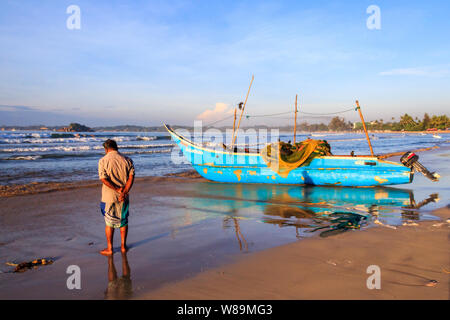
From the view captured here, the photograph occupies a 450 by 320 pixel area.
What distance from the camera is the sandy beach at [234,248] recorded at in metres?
3.36

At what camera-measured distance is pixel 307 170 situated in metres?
10.6

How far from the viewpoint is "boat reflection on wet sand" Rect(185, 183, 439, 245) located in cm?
592

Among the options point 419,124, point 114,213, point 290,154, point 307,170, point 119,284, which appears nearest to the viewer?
point 119,284

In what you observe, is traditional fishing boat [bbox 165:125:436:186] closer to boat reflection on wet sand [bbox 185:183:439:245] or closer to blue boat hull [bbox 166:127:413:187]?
blue boat hull [bbox 166:127:413:187]

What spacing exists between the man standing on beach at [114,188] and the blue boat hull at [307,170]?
7.08 m

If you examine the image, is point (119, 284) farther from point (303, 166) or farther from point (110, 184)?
point (303, 166)

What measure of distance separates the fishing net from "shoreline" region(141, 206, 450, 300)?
562cm

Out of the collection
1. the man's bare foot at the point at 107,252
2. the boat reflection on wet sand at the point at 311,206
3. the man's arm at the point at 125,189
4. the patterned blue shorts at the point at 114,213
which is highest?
the man's arm at the point at 125,189

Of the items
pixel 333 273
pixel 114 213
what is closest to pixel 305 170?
pixel 333 273

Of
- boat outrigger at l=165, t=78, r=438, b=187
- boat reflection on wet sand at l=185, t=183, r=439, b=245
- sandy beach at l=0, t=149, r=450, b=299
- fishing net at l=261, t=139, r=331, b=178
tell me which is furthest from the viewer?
fishing net at l=261, t=139, r=331, b=178

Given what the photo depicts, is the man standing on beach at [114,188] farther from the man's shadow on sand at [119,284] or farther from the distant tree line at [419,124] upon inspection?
the distant tree line at [419,124]

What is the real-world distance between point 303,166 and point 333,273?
7188 mm

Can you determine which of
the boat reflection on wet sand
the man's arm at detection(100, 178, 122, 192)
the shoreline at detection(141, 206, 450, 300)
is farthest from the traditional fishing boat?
the man's arm at detection(100, 178, 122, 192)

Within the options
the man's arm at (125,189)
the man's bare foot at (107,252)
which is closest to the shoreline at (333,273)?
the man's bare foot at (107,252)
